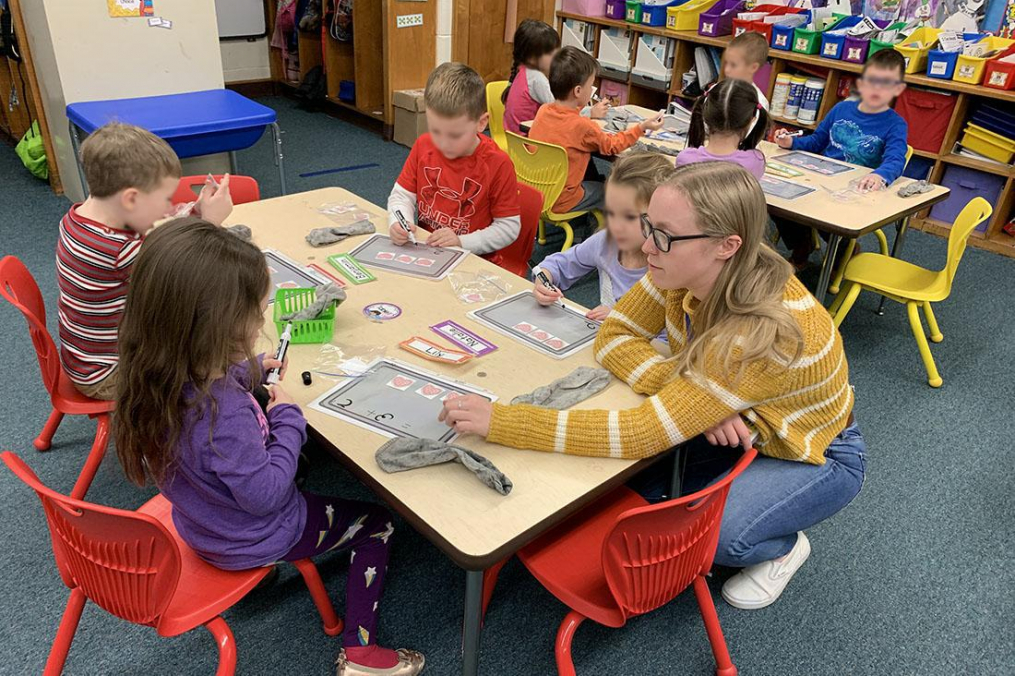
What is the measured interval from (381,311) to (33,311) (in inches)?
35.3

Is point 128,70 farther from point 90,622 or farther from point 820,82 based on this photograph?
point 820,82

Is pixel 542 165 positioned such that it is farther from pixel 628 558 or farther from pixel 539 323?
pixel 628 558

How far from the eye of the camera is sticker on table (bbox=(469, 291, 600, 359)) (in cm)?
168

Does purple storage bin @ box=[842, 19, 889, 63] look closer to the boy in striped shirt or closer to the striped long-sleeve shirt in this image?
the boy in striped shirt

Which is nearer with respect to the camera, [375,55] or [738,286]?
[738,286]

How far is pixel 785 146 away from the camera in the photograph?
141 inches

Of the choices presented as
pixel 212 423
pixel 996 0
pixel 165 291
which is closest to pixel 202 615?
pixel 212 423

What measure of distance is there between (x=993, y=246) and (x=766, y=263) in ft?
11.7

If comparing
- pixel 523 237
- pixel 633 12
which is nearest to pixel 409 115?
pixel 633 12

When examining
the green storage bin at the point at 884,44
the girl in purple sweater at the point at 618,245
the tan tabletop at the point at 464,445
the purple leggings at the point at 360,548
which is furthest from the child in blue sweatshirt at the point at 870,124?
the purple leggings at the point at 360,548

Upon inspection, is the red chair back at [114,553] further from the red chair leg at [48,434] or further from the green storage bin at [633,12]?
the green storage bin at [633,12]

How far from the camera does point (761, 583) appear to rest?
1.87 m

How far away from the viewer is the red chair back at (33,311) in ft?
5.65

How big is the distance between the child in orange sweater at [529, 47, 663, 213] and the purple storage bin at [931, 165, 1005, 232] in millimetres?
1991
